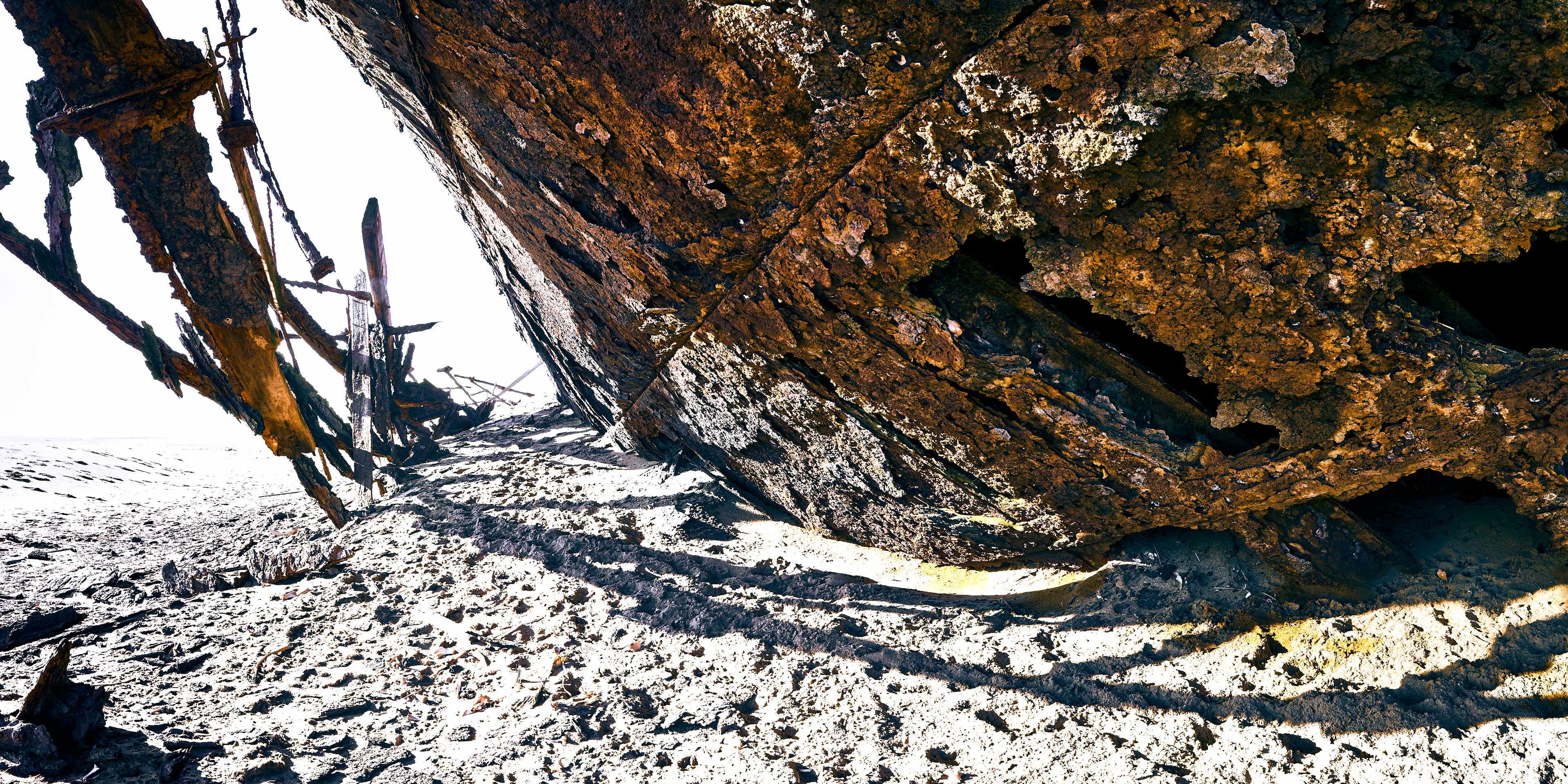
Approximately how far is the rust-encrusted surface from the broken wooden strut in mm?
672

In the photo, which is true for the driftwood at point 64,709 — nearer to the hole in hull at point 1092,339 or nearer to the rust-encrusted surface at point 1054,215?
the rust-encrusted surface at point 1054,215

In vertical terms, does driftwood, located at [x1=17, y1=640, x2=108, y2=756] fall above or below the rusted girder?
below

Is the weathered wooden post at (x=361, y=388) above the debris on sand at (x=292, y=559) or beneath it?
above

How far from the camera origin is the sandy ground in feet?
6.73

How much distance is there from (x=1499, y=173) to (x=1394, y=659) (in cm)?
150

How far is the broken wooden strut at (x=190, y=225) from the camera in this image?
2557 millimetres

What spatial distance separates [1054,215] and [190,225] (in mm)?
3603

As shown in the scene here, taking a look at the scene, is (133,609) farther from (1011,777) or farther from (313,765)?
(1011,777)

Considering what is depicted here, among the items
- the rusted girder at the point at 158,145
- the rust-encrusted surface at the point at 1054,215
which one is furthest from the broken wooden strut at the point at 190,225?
the rust-encrusted surface at the point at 1054,215

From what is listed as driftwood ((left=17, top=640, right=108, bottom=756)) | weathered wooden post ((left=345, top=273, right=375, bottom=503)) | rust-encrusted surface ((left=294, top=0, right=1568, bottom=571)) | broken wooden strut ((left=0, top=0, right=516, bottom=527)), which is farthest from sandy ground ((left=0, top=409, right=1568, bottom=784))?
weathered wooden post ((left=345, top=273, right=375, bottom=503))

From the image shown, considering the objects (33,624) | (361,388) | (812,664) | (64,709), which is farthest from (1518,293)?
(361,388)

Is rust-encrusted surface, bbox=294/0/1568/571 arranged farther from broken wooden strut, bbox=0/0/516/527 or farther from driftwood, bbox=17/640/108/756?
driftwood, bbox=17/640/108/756

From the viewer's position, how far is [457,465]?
601 centimetres

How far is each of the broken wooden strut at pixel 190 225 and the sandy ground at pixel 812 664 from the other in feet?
3.85
